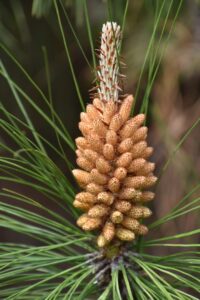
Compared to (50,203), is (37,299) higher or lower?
lower

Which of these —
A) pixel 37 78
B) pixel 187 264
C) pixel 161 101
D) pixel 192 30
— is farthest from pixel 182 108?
pixel 187 264

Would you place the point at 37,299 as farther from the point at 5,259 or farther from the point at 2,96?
the point at 2,96

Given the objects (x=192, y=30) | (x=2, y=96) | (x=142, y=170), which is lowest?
(x=142, y=170)

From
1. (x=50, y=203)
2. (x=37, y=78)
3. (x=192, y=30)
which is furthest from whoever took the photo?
(x=50, y=203)

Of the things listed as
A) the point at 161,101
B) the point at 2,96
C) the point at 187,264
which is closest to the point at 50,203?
the point at 2,96

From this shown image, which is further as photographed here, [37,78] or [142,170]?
[37,78]

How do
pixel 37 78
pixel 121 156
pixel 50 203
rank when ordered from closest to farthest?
pixel 121 156 → pixel 37 78 → pixel 50 203
